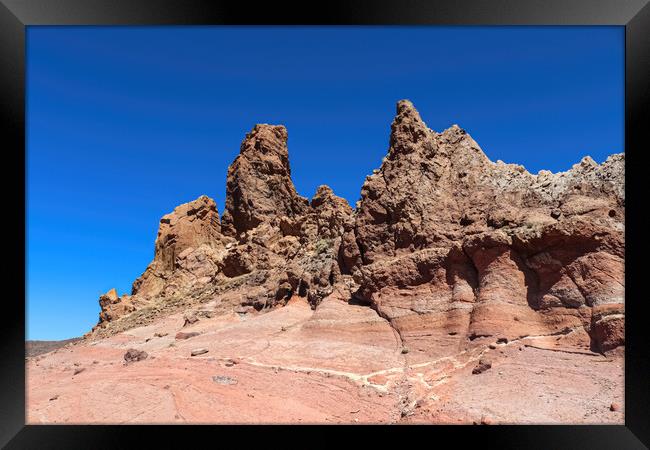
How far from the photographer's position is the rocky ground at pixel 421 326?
1177 centimetres

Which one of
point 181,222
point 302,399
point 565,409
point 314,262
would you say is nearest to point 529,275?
point 565,409

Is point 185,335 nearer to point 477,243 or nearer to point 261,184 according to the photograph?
point 477,243

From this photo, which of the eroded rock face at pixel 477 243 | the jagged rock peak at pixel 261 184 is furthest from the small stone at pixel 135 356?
the jagged rock peak at pixel 261 184

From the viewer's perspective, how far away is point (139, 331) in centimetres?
2836

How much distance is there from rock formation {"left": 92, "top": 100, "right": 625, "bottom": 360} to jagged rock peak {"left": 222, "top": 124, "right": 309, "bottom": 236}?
1299 centimetres

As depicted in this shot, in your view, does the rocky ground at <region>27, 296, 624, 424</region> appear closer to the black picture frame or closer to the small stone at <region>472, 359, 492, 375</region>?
the small stone at <region>472, 359, 492, 375</region>

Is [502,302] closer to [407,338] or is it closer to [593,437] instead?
[407,338]

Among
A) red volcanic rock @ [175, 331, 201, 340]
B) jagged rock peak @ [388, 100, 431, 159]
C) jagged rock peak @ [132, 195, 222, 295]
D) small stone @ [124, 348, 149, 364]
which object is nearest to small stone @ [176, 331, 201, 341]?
red volcanic rock @ [175, 331, 201, 340]

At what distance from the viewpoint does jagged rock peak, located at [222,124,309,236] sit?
139 feet
